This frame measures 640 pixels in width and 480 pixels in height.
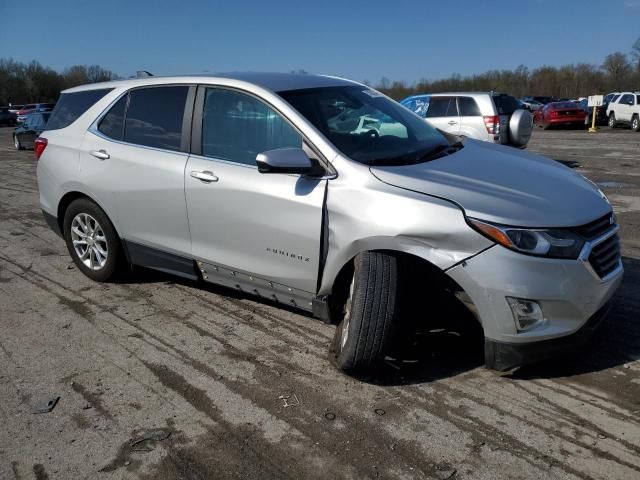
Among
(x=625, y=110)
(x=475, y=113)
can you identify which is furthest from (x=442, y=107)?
(x=625, y=110)

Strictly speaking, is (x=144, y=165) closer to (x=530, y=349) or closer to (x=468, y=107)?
(x=530, y=349)

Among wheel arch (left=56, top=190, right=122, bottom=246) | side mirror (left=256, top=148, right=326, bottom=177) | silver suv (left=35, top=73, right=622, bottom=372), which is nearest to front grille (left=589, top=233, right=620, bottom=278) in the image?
silver suv (left=35, top=73, right=622, bottom=372)

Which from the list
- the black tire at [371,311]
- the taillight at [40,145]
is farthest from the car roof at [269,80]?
the black tire at [371,311]

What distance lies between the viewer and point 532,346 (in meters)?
3.07

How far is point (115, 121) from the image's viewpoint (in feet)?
15.9

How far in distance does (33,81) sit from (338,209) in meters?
84.8

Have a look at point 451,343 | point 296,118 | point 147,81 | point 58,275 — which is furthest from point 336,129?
point 58,275

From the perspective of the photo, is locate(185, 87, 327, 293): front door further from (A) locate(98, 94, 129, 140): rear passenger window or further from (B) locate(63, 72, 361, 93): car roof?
(A) locate(98, 94, 129, 140): rear passenger window

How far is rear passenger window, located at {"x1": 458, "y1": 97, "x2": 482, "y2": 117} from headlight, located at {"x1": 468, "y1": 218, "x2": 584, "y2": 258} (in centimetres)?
937

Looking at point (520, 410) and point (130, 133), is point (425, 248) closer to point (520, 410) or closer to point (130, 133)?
point (520, 410)

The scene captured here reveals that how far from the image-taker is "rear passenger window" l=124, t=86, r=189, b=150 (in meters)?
4.37

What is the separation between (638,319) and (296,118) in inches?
113

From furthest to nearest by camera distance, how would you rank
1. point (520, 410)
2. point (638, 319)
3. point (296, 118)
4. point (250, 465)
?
point (638, 319) < point (296, 118) < point (520, 410) < point (250, 465)

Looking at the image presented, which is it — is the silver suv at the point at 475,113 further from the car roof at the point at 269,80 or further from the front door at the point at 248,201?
the front door at the point at 248,201
